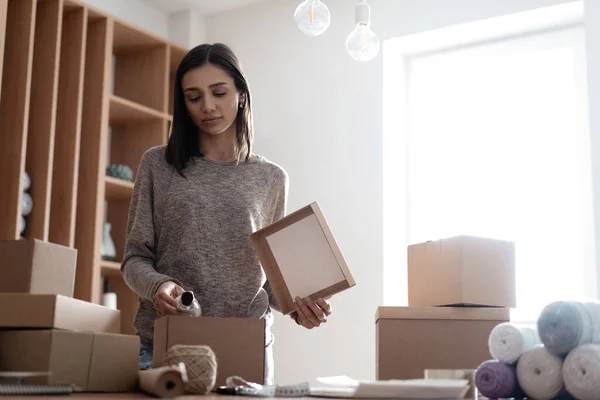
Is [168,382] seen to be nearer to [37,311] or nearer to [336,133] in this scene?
[37,311]

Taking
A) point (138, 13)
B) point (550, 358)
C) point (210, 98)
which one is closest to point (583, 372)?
point (550, 358)

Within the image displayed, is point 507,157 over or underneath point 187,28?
underneath

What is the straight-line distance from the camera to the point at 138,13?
3.84m

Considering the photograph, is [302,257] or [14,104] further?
[14,104]

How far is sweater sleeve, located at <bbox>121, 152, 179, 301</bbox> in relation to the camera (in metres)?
1.62

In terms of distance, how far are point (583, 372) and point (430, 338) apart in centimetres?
49

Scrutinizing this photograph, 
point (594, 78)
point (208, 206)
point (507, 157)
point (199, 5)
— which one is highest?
point (199, 5)

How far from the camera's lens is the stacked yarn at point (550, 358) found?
111 centimetres

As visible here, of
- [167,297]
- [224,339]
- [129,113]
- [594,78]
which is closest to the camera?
[224,339]

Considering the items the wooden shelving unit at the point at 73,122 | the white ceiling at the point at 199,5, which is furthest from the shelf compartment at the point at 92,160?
the white ceiling at the point at 199,5

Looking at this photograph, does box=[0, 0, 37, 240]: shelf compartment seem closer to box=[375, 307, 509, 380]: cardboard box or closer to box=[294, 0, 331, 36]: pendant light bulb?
box=[294, 0, 331, 36]: pendant light bulb

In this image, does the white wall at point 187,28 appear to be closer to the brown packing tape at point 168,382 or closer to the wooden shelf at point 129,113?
the wooden shelf at point 129,113

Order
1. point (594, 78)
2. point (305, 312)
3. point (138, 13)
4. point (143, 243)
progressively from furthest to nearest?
point (138, 13) < point (594, 78) < point (143, 243) < point (305, 312)

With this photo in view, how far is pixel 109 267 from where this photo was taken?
336 centimetres
